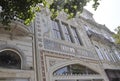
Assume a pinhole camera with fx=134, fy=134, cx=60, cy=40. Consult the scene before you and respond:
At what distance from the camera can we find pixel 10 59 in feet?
21.1

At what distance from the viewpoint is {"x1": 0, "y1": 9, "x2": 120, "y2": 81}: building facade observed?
6.48 metres

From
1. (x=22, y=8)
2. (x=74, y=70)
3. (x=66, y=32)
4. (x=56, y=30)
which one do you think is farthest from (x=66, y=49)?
(x=22, y=8)

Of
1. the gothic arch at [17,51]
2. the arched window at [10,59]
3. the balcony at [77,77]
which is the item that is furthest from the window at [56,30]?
the arched window at [10,59]

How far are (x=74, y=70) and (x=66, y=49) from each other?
5.21 feet

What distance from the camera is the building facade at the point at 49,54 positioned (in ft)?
21.2

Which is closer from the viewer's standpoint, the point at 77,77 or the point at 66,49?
the point at 77,77

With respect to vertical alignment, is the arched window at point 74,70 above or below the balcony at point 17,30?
below

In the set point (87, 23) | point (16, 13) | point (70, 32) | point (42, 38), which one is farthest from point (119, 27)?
point (16, 13)

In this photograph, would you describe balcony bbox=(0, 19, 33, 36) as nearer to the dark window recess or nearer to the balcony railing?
the balcony railing

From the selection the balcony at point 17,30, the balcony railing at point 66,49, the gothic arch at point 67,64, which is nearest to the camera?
the balcony at point 17,30

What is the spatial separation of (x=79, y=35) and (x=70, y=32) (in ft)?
4.06

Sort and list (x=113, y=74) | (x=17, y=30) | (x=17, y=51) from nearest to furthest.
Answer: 1. (x=17, y=51)
2. (x=17, y=30)
3. (x=113, y=74)

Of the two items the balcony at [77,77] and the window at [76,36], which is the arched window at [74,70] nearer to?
the balcony at [77,77]

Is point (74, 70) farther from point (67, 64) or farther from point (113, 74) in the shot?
point (113, 74)
